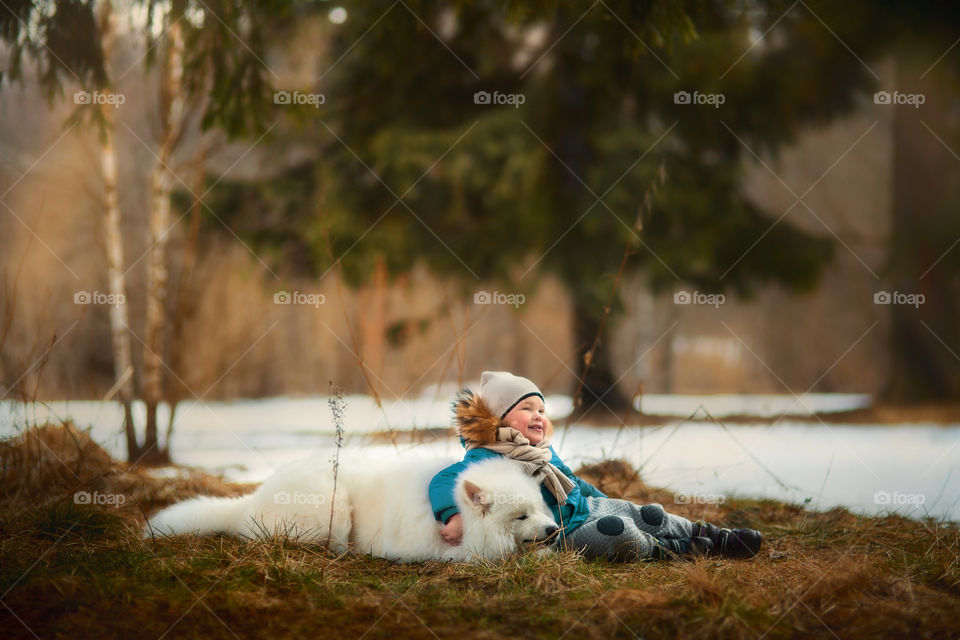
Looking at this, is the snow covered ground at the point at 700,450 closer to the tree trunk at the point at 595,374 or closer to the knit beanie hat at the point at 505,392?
the knit beanie hat at the point at 505,392

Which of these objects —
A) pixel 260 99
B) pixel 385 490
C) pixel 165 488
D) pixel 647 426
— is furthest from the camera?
pixel 647 426

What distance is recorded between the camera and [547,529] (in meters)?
2.77

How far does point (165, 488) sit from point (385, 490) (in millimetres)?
1758

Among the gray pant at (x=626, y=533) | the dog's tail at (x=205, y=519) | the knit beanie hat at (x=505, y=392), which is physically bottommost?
the gray pant at (x=626, y=533)

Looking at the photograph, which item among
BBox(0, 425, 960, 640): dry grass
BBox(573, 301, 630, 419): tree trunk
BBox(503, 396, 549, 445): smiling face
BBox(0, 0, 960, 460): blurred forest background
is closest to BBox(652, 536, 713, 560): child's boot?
BBox(0, 425, 960, 640): dry grass

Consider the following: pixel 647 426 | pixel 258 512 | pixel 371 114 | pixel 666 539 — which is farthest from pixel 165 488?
pixel 371 114

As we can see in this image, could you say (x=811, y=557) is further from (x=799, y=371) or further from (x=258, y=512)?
(x=799, y=371)

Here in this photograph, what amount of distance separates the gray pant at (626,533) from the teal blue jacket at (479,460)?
53mm

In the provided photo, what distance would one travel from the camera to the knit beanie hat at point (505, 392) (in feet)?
10.2

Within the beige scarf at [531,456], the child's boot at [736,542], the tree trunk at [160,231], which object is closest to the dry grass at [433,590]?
the child's boot at [736,542]

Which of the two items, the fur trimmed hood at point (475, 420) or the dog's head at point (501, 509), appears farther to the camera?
the fur trimmed hood at point (475, 420)

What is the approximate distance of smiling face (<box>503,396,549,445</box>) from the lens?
3092 mm

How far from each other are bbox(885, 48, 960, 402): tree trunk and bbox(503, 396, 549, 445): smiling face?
27.3 ft

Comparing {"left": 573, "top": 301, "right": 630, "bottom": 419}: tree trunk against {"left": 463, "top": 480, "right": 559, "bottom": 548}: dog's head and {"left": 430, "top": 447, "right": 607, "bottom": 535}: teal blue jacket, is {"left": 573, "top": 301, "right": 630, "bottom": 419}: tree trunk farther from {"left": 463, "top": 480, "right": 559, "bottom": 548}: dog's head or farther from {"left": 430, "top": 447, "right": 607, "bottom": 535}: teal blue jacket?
{"left": 463, "top": 480, "right": 559, "bottom": 548}: dog's head
